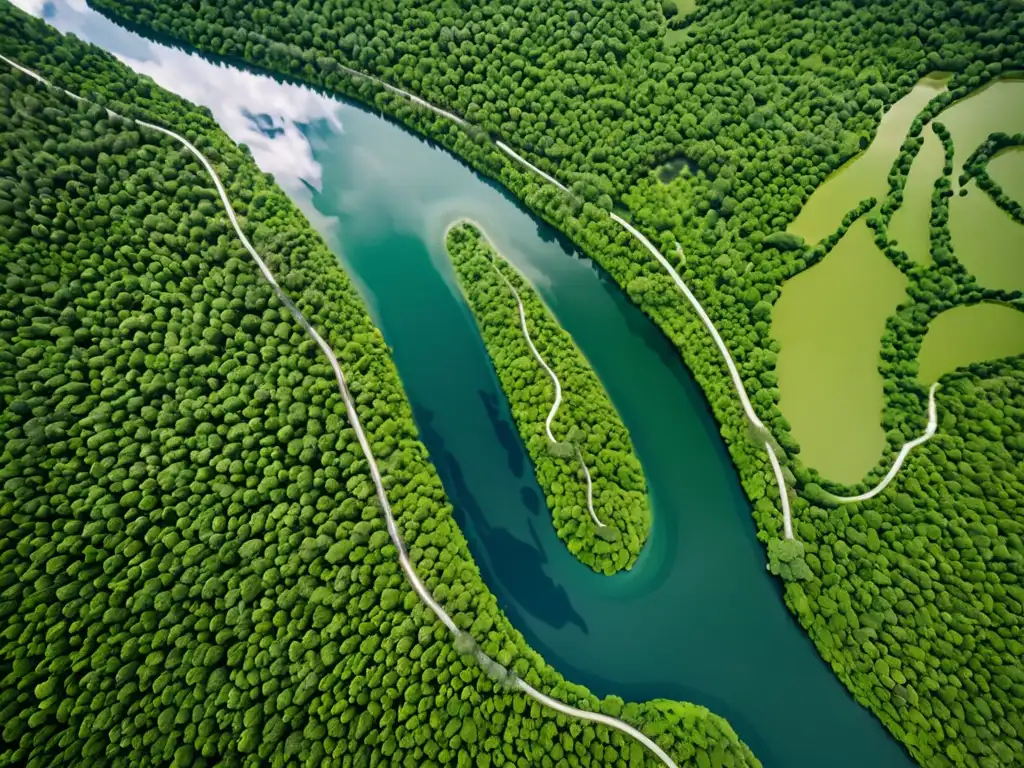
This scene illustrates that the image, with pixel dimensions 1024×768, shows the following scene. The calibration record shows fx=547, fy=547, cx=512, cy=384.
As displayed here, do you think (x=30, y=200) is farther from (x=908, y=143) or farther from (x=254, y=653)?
(x=908, y=143)

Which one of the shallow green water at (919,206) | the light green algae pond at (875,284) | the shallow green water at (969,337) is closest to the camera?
the light green algae pond at (875,284)

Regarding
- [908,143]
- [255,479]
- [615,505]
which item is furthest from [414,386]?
[908,143]

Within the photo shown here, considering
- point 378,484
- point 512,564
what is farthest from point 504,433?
point 378,484

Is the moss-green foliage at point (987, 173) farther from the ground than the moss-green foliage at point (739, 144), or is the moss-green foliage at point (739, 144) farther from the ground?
the moss-green foliage at point (987, 173)

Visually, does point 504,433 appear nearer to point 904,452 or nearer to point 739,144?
point 904,452

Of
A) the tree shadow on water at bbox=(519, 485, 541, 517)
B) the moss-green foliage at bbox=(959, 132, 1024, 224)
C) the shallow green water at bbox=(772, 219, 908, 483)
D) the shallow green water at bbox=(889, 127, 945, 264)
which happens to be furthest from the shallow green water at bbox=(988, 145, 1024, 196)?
the tree shadow on water at bbox=(519, 485, 541, 517)

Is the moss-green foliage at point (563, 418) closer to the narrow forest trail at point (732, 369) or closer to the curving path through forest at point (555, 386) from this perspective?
the curving path through forest at point (555, 386)

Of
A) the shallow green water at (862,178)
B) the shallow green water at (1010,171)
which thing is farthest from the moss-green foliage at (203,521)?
the shallow green water at (1010,171)
